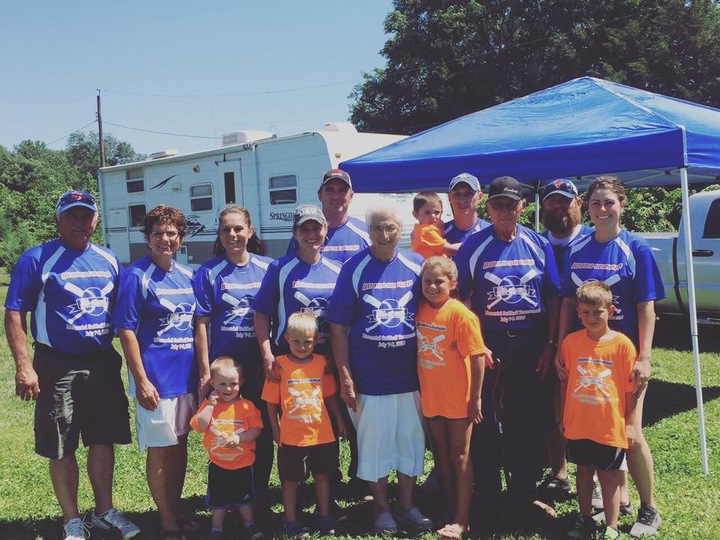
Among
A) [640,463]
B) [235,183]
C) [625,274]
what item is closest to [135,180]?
[235,183]

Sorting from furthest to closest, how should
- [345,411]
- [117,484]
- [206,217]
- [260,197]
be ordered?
[206,217], [260,197], [117,484], [345,411]

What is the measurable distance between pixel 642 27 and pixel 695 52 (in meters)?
2.60

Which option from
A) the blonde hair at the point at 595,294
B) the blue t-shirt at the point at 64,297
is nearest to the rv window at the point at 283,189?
the blue t-shirt at the point at 64,297

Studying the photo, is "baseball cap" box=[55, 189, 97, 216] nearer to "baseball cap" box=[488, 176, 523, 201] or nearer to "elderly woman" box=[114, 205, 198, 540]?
"elderly woman" box=[114, 205, 198, 540]

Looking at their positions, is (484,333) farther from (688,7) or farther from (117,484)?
(688,7)

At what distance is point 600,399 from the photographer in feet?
10.9

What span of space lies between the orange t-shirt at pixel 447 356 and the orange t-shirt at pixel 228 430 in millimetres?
A: 1030

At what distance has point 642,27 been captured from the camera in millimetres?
24453

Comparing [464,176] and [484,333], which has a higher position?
[464,176]

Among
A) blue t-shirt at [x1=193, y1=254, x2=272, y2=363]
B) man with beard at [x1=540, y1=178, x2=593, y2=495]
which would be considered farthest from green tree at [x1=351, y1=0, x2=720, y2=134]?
blue t-shirt at [x1=193, y1=254, x2=272, y2=363]

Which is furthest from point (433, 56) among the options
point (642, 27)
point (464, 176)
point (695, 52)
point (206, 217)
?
point (464, 176)

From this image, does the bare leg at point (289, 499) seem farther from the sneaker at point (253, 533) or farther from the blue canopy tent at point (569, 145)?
the blue canopy tent at point (569, 145)

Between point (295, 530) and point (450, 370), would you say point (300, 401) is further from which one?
point (450, 370)

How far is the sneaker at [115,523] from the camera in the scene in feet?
12.1
